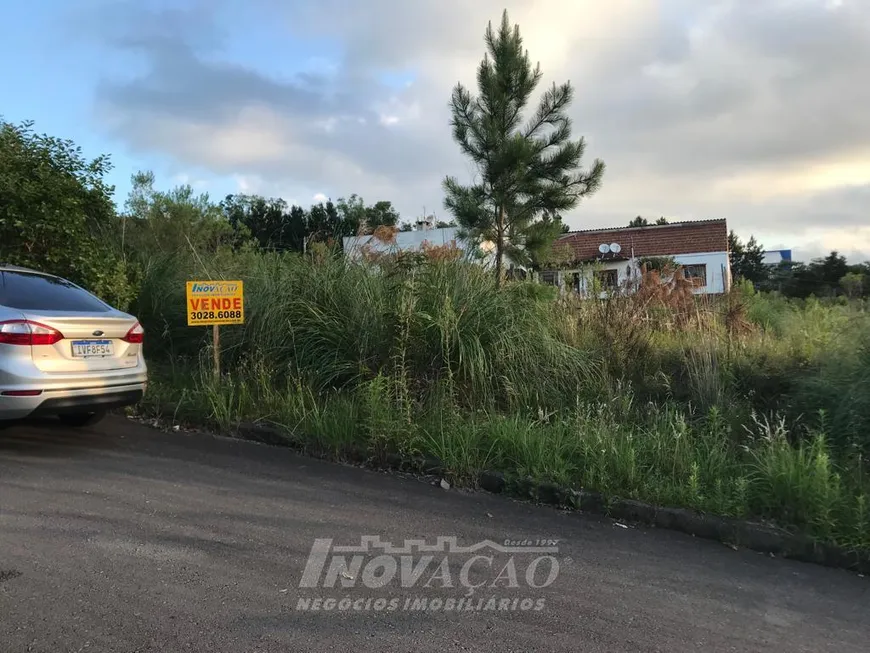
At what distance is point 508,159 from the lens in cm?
1066

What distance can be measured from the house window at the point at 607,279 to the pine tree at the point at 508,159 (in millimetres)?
1965

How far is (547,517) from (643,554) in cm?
76

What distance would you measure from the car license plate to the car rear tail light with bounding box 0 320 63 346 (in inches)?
8.8

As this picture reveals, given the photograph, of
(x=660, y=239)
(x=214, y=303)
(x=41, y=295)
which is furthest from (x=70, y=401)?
(x=660, y=239)

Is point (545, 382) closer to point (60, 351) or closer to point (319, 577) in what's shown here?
point (319, 577)

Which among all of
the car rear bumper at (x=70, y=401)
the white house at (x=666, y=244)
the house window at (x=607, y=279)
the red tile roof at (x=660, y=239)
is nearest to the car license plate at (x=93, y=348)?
the car rear bumper at (x=70, y=401)

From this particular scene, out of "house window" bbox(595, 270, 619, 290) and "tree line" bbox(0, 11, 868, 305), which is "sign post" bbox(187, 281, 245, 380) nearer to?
"tree line" bbox(0, 11, 868, 305)

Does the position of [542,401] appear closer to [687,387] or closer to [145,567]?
[687,387]

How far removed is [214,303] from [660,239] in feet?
100

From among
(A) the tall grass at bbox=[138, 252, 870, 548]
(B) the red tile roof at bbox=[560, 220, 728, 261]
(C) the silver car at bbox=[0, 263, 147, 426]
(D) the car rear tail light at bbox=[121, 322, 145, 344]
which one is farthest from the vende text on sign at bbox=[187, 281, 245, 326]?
(B) the red tile roof at bbox=[560, 220, 728, 261]

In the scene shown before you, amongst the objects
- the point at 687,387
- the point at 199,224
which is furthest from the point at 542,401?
the point at 199,224

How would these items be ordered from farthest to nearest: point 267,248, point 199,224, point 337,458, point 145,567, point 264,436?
point 199,224, point 267,248, point 264,436, point 337,458, point 145,567

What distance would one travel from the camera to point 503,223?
1122cm

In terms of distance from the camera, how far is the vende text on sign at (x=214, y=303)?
6.89m
